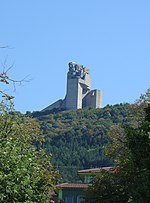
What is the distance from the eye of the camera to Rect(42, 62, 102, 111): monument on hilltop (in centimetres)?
17375

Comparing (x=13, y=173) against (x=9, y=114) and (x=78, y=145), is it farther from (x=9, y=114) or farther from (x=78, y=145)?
(x=78, y=145)

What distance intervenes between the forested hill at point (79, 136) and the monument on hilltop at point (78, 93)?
16.7m

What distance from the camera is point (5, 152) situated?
1695 cm

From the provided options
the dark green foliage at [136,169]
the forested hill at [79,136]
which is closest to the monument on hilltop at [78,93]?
the forested hill at [79,136]

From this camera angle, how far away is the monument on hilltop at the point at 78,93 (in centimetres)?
17375

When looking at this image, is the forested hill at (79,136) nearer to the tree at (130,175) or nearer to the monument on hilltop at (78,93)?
the monument on hilltop at (78,93)

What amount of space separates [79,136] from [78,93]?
4860cm

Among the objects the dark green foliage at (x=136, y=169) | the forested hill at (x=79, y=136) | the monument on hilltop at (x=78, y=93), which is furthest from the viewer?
the monument on hilltop at (x=78, y=93)

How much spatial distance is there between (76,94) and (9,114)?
149 metres

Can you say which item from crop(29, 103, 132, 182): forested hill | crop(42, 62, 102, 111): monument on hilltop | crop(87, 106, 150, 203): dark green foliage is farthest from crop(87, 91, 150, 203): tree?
crop(42, 62, 102, 111): monument on hilltop

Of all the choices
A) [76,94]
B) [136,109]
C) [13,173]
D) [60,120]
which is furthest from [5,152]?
[76,94]

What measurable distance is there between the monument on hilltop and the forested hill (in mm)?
16730

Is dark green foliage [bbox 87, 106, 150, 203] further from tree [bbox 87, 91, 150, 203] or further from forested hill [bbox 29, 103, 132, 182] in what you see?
forested hill [bbox 29, 103, 132, 182]

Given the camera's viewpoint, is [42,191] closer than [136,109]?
Yes
